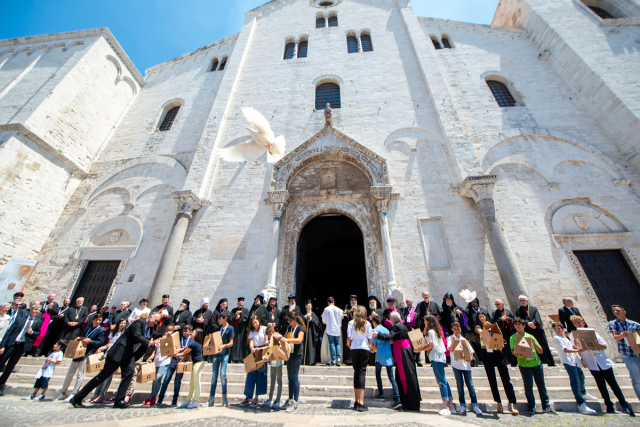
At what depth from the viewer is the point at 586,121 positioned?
11.3 metres

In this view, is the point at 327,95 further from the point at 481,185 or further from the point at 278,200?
the point at 481,185

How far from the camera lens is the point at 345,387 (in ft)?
16.9

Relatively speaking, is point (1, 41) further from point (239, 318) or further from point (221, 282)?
point (239, 318)

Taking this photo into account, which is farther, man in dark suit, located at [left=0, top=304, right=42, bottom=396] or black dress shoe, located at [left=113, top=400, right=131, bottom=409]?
man in dark suit, located at [left=0, top=304, right=42, bottom=396]

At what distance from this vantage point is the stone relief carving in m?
8.81

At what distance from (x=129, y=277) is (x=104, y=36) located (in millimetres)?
13517

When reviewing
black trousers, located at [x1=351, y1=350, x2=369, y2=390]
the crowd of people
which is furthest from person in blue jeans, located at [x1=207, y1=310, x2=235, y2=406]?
black trousers, located at [x1=351, y1=350, x2=369, y2=390]

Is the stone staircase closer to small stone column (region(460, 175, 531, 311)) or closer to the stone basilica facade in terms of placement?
small stone column (region(460, 175, 531, 311))

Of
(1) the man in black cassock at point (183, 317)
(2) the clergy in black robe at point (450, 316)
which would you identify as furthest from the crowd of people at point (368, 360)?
(1) the man in black cassock at point (183, 317)

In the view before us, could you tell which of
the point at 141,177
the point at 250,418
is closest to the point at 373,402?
the point at 250,418

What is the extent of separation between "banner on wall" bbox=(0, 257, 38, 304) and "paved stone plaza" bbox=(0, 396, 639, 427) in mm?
6768

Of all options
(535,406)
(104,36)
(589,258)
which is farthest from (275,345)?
(104,36)

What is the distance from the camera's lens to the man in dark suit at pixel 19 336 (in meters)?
5.67

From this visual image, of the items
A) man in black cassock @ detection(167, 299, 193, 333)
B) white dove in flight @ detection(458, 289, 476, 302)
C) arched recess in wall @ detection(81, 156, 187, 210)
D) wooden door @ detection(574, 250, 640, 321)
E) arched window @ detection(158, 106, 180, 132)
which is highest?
arched window @ detection(158, 106, 180, 132)
